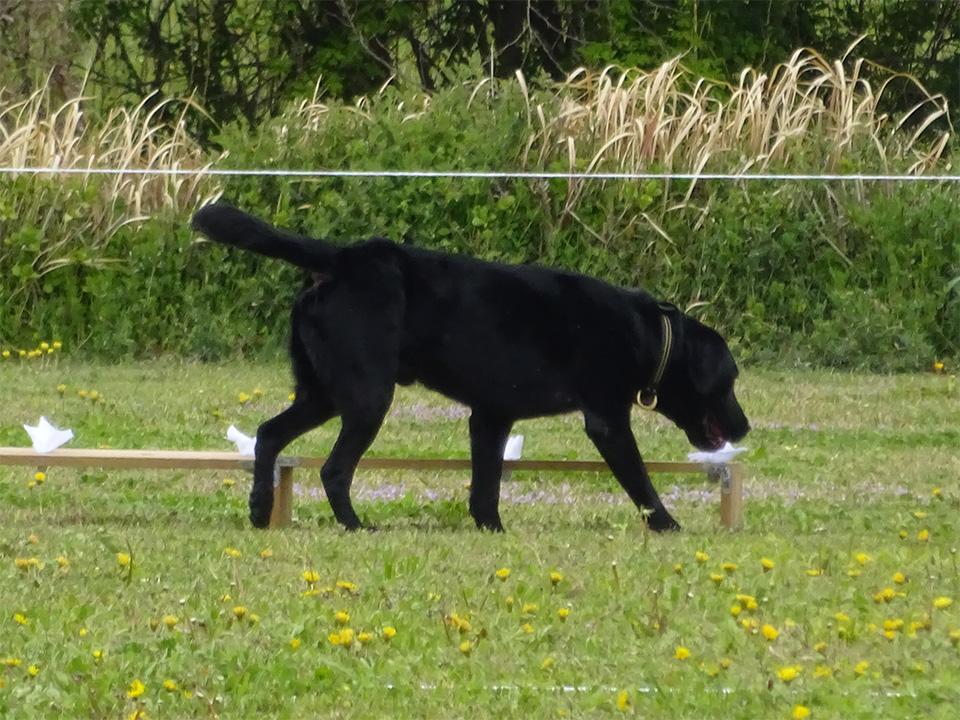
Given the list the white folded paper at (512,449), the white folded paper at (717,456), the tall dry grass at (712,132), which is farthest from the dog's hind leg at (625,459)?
the tall dry grass at (712,132)

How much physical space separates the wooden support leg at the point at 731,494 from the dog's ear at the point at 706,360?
35 centimetres

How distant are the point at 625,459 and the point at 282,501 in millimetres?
1262

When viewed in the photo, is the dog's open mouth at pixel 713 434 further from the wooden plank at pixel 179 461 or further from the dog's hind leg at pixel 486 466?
the dog's hind leg at pixel 486 466

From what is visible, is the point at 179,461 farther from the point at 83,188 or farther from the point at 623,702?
the point at 83,188

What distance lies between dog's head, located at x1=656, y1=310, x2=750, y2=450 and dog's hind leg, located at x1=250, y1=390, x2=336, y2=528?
131 centimetres

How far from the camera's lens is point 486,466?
19.0 ft

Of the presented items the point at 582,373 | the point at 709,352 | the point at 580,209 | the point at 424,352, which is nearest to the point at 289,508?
the point at 424,352

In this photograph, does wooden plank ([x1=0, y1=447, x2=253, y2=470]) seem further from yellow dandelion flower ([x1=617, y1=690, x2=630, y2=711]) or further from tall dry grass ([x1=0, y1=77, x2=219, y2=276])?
tall dry grass ([x1=0, y1=77, x2=219, y2=276])

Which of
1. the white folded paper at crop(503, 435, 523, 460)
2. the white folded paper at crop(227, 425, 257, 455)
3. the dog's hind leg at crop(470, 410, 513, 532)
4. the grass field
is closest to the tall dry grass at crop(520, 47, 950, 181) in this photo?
the grass field

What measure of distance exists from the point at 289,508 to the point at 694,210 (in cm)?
581

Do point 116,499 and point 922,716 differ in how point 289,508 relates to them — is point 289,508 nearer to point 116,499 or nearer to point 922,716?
point 116,499

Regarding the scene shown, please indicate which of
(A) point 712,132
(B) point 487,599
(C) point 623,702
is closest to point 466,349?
(B) point 487,599

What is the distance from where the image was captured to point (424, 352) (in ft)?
18.5

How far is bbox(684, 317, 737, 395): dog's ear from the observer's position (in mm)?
5945
